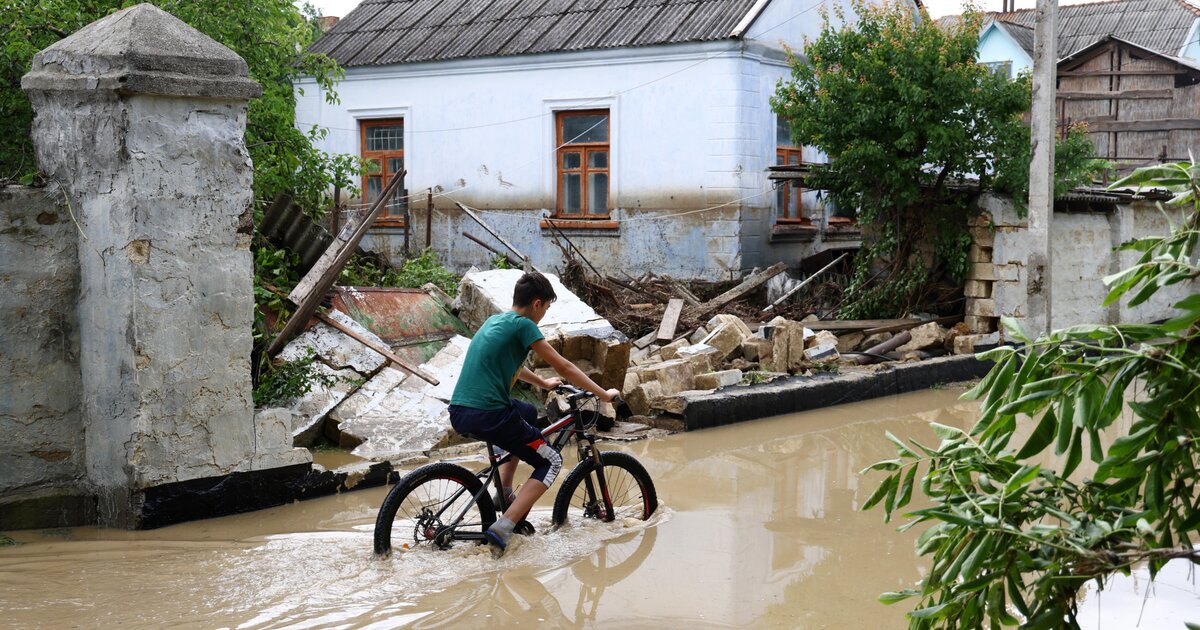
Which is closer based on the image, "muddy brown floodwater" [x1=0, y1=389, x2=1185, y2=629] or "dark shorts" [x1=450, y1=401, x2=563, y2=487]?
"muddy brown floodwater" [x1=0, y1=389, x2=1185, y2=629]

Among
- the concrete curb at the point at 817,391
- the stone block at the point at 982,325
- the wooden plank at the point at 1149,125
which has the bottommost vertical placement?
the concrete curb at the point at 817,391

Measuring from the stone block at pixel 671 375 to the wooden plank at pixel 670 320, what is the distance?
2.33 meters

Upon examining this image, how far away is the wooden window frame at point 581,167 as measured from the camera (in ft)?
62.1

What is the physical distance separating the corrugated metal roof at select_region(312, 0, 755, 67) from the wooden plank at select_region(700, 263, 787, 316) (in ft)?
12.2

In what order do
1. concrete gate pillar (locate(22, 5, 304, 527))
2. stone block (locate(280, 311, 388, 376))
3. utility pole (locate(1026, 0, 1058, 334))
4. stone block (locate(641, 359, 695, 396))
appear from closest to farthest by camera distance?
concrete gate pillar (locate(22, 5, 304, 527)) < stone block (locate(280, 311, 388, 376)) < stone block (locate(641, 359, 695, 396)) < utility pole (locate(1026, 0, 1058, 334))

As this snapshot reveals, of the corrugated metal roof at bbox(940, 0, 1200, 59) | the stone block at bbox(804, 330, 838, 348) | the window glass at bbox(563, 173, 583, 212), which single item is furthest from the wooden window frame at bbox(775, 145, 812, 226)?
the corrugated metal roof at bbox(940, 0, 1200, 59)

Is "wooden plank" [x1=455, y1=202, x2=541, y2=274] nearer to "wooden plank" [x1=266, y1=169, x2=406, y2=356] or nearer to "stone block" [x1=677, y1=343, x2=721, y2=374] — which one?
"stone block" [x1=677, y1=343, x2=721, y2=374]

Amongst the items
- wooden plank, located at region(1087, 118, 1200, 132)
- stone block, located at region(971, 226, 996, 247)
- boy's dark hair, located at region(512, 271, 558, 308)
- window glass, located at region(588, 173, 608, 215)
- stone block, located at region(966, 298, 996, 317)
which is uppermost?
wooden plank, located at region(1087, 118, 1200, 132)

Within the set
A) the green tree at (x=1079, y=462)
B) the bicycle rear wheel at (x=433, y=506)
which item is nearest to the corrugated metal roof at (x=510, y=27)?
the bicycle rear wheel at (x=433, y=506)

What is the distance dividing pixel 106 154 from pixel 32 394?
1446mm

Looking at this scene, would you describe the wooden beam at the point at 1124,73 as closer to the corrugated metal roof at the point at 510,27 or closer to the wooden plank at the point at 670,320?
the corrugated metal roof at the point at 510,27

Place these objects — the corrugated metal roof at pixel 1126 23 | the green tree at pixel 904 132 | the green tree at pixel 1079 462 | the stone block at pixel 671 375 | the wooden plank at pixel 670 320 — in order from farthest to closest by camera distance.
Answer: the corrugated metal roof at pixel 1126 23 < the green tree at pixel 904 132 < the wooden plank at pixel 670 320 < the stone block at pixel 671 375 < the green tree at pixel 1079 462

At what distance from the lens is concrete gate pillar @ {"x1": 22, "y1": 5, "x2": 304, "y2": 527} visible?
248 inches

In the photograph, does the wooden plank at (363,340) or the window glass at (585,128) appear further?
the window glass at (585,128)
